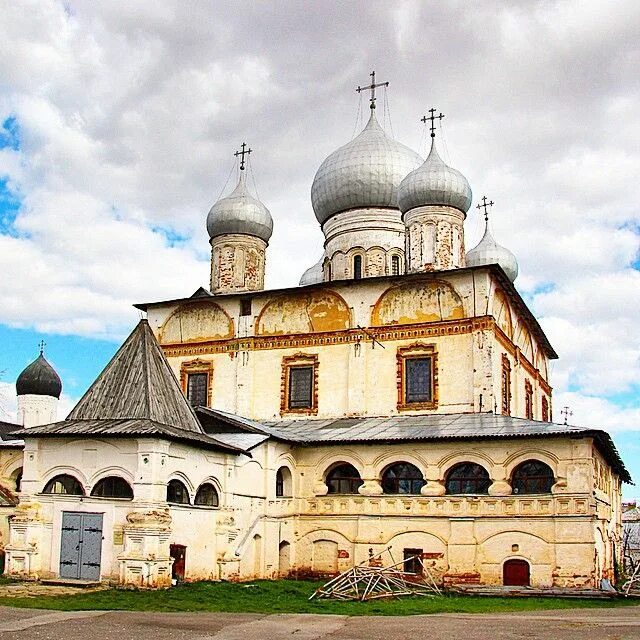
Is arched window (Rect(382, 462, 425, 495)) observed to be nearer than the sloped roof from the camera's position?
No

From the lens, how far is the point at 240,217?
2661cm

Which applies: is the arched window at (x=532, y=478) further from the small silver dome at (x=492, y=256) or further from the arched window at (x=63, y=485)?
the small silver dome at (x=492, y=256)

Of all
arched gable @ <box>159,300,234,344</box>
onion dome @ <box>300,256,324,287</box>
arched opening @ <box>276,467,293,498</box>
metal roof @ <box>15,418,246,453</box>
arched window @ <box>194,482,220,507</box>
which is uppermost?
onion dome @ <box>300,256,324,287</box>

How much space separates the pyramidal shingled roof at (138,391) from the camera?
16938mm

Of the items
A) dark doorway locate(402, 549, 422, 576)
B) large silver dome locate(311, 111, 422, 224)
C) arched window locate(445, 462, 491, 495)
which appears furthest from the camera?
large silver dome locate(311, 111, 422, 224)

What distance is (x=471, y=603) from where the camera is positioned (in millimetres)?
15211

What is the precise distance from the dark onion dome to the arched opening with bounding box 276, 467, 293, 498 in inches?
547

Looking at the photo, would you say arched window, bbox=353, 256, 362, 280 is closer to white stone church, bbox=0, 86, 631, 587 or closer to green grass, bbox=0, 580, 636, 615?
white stone church, bbox=0, 86, 631, 587

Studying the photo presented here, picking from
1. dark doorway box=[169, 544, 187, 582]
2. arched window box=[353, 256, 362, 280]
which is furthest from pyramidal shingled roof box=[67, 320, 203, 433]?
arched window box=[353, 256, 362, 280]

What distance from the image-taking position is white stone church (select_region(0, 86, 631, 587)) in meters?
16.1

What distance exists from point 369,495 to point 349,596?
14.1ft

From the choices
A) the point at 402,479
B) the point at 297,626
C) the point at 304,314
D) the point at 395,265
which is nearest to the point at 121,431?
the point at 297,626

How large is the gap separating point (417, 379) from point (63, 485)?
8972mm

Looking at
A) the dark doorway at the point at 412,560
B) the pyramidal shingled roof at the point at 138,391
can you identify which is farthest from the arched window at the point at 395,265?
the dark doorway at the point at 412,560
